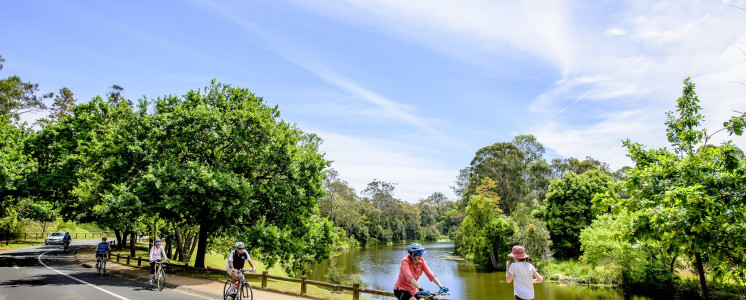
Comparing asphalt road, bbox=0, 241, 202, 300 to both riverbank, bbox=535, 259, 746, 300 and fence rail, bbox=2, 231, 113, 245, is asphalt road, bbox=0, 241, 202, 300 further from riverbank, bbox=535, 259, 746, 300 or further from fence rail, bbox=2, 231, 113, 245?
fence rail, bbox=2, 231, 113, 245

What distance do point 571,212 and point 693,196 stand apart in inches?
1510

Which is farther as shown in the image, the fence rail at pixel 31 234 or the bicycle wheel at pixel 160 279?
the fence rail at pixel 31 234

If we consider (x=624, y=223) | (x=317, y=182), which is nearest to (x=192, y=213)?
(x=317, y=182)

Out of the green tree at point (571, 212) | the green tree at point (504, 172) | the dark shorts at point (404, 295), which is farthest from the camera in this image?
the green tree at point (504, 172)

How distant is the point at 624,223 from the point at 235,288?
10653 millimetres

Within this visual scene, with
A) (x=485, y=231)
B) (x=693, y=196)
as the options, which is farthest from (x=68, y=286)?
(x=485, y=231)

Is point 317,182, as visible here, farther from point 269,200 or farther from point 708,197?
point 708,197

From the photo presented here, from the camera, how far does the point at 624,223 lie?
9336mm

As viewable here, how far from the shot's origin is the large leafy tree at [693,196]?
782cm

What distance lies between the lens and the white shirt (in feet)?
23.2

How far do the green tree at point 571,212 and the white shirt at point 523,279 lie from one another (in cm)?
3938

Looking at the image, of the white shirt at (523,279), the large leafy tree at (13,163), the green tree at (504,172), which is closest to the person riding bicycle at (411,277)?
the white shirt at (523,279)

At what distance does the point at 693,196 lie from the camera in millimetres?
7859

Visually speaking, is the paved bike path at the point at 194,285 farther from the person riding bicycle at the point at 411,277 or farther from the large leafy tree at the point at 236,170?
the person riding bicycle at the point at 411,277
